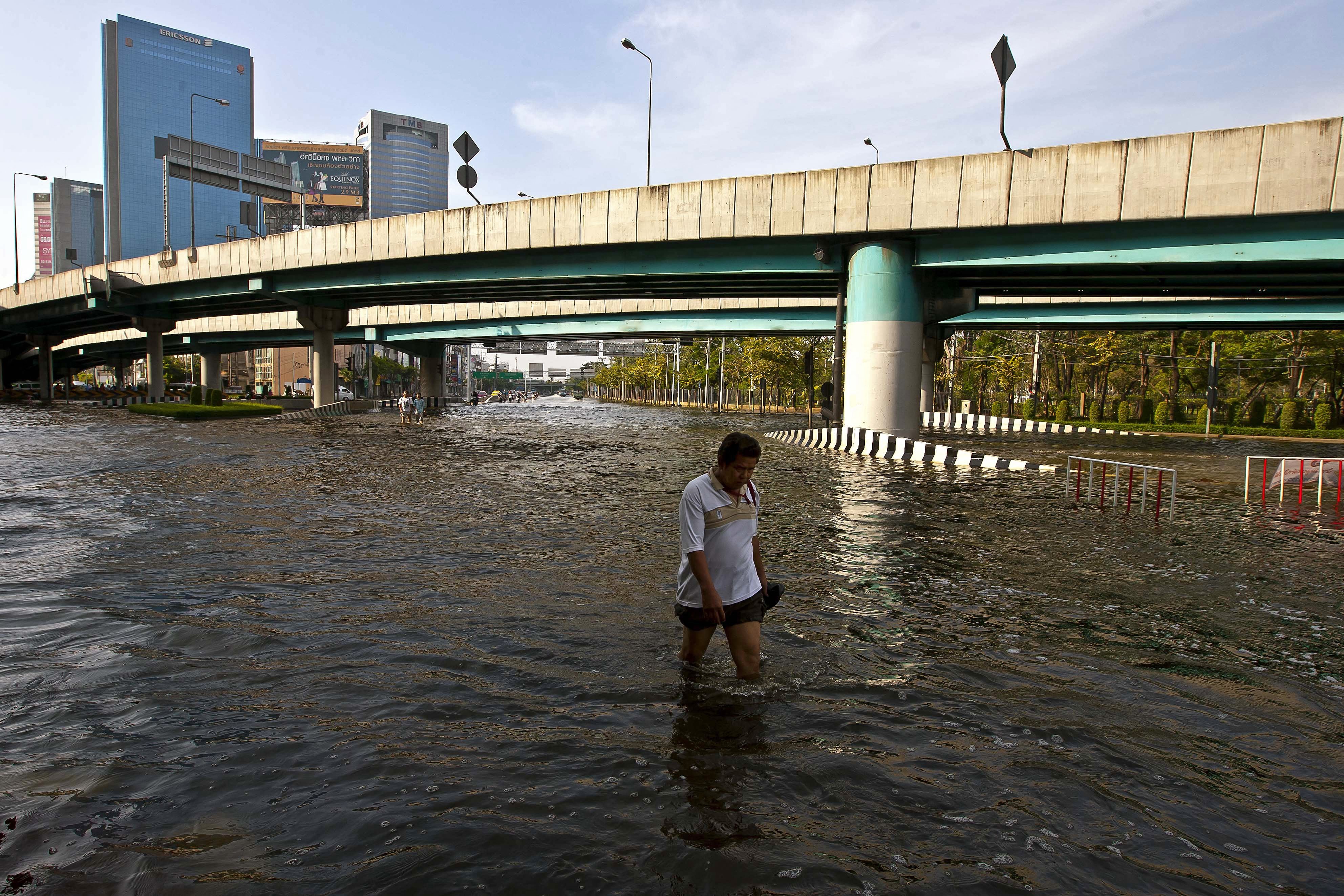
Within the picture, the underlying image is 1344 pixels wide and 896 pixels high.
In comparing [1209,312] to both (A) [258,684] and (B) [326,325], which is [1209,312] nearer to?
(A) [258,684]

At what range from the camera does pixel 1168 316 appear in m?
34.1

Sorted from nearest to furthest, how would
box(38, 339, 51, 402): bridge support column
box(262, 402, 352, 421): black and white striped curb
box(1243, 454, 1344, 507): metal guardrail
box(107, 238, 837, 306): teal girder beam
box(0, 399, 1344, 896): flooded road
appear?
box(0, 399, 1344, 896): flooded road
box(1243, 454, 1344, 507): metal guardrail
box(107, 238, 837, 306): teal girder beam
box(262, 402, 352, 421): black and white striped curb
box(38, 339, 51, 402): bridge support column

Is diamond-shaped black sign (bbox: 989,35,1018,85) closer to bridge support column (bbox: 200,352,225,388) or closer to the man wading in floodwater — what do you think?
the man wading in floodwater

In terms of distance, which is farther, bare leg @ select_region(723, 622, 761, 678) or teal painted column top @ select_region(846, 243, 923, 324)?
teal painted column top @ select_region(846, 243, 923, 324)

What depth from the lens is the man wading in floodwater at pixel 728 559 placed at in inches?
187

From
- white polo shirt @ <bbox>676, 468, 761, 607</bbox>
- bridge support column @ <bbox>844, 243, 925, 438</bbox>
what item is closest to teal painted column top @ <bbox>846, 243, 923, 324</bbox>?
bridge support column @ <bbox>844, 243, 925, 438</bbox>

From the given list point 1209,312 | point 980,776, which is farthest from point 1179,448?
point 980,776

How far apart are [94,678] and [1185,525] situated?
12678 mm

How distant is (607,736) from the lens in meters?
4.37

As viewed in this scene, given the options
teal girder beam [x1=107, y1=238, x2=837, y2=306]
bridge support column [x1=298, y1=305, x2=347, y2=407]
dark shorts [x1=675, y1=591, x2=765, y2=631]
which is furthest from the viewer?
bridge support column [x1=298, y1=305, x2=347, y2=407]

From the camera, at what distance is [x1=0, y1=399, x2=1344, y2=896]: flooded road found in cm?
330

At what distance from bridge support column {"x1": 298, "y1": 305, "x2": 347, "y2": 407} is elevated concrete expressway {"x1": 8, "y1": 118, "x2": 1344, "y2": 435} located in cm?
750

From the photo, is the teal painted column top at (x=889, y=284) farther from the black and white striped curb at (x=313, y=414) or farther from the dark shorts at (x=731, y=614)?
the black and white striped curb at (x=313, y=414)

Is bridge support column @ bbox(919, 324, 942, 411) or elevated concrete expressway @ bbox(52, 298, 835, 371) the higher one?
elevated concrete expressway @ bbox(52, 298, 835, 371)
